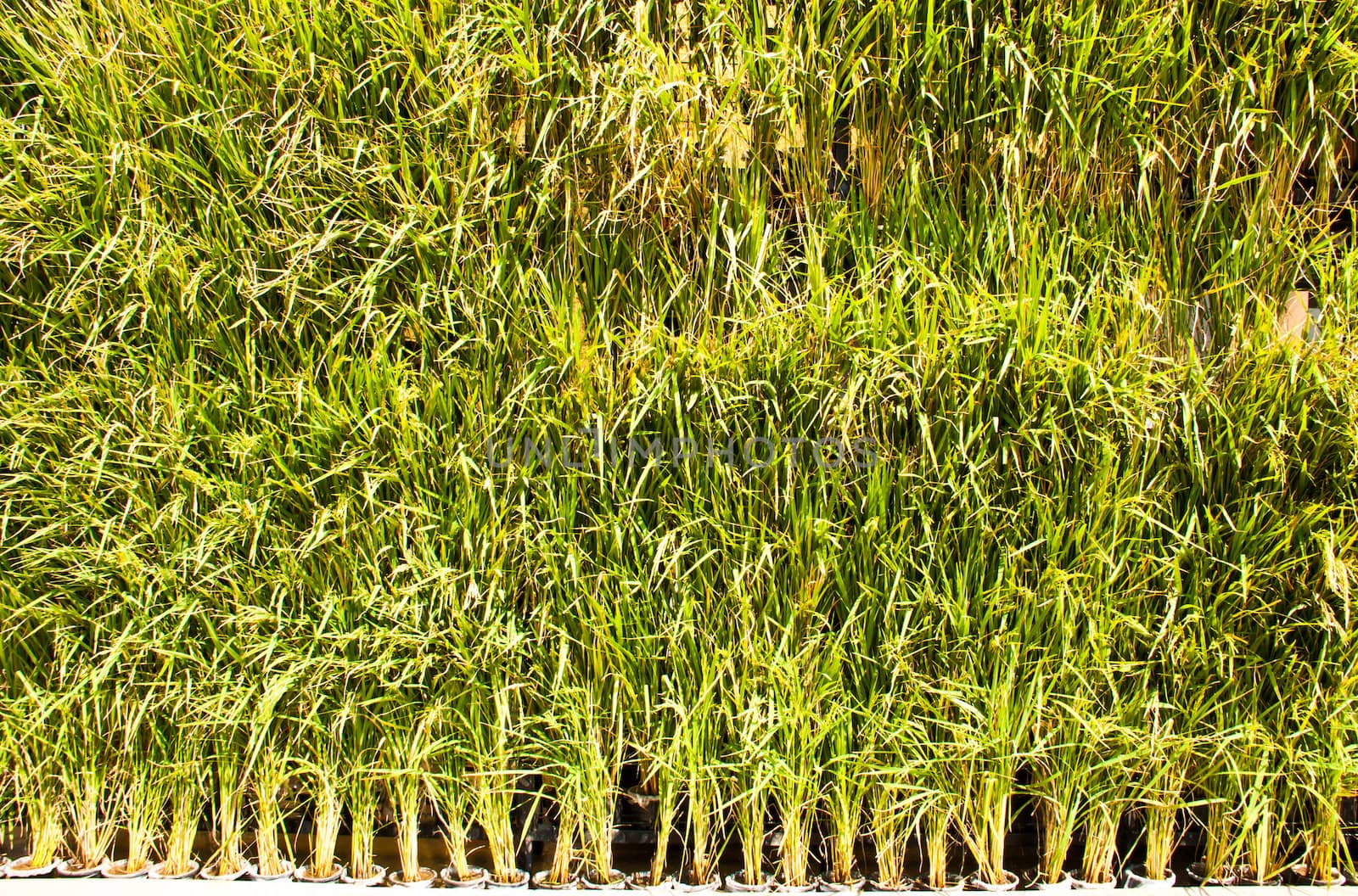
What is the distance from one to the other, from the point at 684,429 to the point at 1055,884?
141cm

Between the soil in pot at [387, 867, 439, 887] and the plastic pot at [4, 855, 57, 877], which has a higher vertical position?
the plastic pot at [4, 855, 57, 877]

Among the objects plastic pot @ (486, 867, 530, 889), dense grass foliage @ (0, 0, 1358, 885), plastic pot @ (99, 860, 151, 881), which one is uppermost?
dense grass foliage @ (0, 0, 1358, 885)

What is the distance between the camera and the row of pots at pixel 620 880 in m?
1.82

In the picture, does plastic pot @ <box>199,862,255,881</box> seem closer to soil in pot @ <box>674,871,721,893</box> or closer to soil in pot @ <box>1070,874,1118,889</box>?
soil in pot @ <box>674,871,721,893</box>

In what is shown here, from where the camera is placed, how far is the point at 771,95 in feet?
6.52

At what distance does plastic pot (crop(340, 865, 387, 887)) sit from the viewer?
6.08 feet

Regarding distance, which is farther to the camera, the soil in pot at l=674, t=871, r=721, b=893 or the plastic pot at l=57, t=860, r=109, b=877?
the plastic pot at l=57, t=860, r=109, b=877

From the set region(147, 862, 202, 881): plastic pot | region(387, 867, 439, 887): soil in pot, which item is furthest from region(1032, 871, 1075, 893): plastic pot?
region(147, 862, 202, 881): plastic pot

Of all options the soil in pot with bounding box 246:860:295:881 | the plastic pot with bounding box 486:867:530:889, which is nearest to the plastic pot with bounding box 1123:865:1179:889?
the plastic pot with bounding box 486:867:530:889

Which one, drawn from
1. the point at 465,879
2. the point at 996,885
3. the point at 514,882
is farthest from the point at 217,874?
the point at 996,885

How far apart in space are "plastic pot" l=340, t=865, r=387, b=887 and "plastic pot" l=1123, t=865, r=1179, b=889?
5.96 ft

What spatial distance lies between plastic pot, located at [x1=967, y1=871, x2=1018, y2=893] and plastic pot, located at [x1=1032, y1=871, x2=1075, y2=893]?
5cm

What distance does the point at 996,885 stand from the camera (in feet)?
6.01

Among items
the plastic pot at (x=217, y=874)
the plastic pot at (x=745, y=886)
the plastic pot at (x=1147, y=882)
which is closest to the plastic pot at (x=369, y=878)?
the plastic pot at (x=217, y=874)
